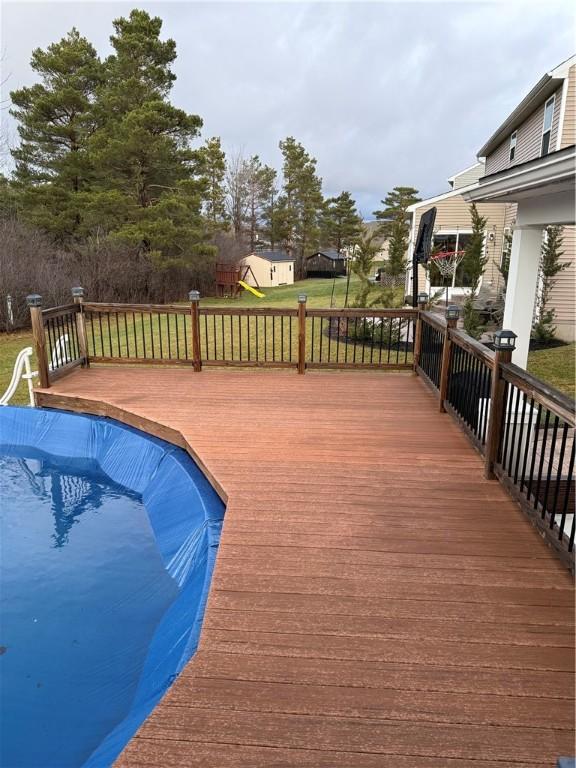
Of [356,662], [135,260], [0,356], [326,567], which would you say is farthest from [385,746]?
[135,260]

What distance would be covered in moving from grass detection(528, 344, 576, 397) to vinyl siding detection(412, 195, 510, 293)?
243 inches

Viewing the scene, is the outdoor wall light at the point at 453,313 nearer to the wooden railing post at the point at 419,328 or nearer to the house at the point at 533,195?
the house at the point at 533,195

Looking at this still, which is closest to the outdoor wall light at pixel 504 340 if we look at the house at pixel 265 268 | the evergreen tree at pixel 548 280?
the evergreen tree at pixel 548 280

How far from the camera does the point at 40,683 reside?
2.63 metres

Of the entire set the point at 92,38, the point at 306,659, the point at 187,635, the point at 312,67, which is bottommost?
the point at 187,635

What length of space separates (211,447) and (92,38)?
18877 mm

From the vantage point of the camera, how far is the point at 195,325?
20.9ft

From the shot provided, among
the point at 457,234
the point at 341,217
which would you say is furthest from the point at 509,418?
the point at 341,217

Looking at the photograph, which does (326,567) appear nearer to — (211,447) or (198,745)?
(198,745)

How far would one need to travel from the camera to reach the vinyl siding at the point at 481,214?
15789 mm

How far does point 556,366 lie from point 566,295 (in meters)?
2.79

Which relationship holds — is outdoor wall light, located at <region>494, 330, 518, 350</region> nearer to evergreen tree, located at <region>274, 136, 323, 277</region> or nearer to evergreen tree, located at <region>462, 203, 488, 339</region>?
evergreen tree, located at <region>462, 203, 488, 339</region>

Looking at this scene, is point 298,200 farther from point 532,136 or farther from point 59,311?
point 59,311

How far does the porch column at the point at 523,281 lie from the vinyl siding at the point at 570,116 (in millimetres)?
6662
